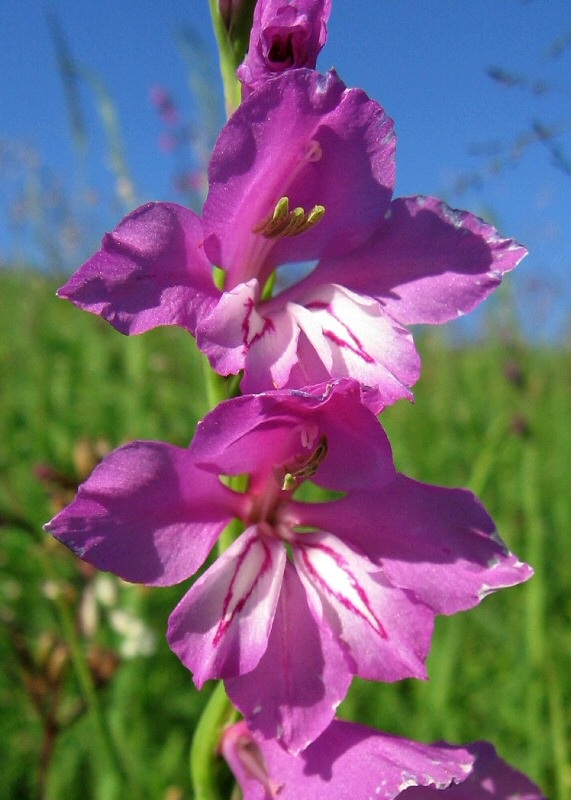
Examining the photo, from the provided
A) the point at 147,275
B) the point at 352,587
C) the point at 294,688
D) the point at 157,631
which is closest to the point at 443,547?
the point at 352,587

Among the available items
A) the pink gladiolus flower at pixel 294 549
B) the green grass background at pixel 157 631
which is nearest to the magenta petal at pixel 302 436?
the pink gladiolus flower at pixel 294 549

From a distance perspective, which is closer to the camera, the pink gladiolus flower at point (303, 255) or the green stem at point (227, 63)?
the pink gladiolus flower at point (303, 255)

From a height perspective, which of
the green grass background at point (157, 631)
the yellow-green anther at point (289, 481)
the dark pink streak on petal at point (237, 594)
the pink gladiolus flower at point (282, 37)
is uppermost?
the pink gladiolus flower at point (282, 37)

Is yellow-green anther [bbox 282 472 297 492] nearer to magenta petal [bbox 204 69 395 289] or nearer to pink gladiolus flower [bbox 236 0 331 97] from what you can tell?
magenta petal [bbox 204 69 395 289]

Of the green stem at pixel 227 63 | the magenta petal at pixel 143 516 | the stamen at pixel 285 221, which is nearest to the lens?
the magenta petal at pixel 143 516

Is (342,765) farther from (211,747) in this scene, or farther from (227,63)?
(227,63)

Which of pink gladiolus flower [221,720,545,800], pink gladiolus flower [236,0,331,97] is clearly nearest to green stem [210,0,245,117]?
pink gladiolus flower [236,0,331,97]

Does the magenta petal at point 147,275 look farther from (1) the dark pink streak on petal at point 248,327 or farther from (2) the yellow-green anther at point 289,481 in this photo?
(2) the yellow-green anther at point 289,481
